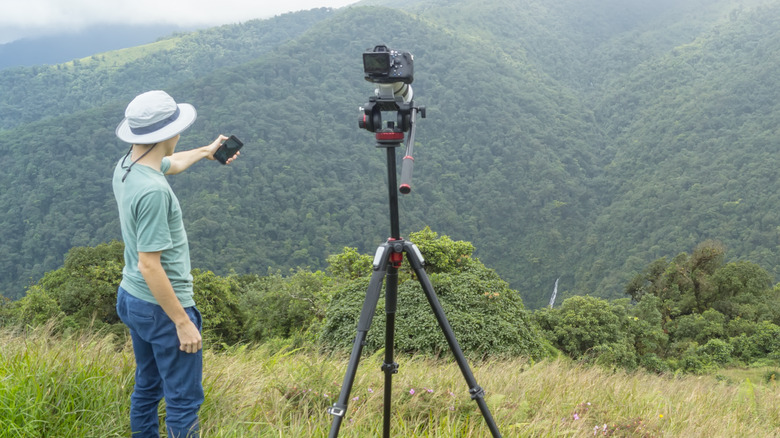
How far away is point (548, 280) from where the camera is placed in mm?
63656

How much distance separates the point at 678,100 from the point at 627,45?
4128 centimetres

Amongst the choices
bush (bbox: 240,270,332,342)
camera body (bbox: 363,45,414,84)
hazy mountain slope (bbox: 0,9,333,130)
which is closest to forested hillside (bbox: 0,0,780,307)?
hazy mountain slope (bbox: 0,9,333,130)

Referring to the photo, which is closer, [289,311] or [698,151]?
[289,311]

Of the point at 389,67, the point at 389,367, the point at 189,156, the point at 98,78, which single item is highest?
the point at 98,78

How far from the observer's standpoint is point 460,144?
289ft

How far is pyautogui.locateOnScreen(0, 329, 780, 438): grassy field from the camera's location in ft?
6.44

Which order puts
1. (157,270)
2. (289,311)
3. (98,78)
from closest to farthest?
1. (157,270)
2. (289,311)
3. (98,78)

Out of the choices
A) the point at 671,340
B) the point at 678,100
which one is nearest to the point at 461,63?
the point at 678,100

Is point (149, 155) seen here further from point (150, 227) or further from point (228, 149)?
point (228, 149)

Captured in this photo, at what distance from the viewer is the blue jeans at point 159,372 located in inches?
68.1

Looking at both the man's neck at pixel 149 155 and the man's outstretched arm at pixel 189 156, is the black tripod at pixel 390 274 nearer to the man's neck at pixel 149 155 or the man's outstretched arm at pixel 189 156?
the man's neck at pixel 149 155

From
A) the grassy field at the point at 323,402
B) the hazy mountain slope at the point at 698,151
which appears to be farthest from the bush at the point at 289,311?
the hazy mountain slope at the point at 698,151

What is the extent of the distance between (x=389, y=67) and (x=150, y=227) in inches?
36.6

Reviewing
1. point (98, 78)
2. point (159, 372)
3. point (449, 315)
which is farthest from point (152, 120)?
point (98, 78)
